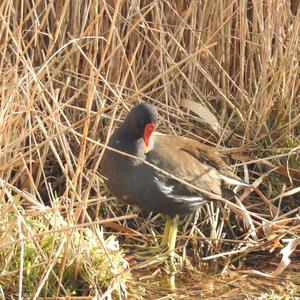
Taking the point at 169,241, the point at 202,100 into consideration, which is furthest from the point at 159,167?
the point at 202,100

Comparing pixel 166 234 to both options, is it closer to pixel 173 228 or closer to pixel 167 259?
pixel 173 228

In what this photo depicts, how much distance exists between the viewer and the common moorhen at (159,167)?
4648 mm

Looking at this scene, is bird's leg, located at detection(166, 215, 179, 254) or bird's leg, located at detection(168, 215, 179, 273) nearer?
bird's leg, located at detection(168, 215, 179, 273)

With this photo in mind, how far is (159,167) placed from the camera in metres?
Answer: 4.75

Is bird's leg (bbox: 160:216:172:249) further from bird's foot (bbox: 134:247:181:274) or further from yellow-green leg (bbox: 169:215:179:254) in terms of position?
bird's foot (bbox: 134:247:181:274)

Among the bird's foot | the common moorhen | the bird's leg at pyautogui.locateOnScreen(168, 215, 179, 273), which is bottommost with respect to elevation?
the bird's foot

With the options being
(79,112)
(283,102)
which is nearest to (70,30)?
(79,112)

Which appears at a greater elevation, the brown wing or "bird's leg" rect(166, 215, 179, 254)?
the brown wing

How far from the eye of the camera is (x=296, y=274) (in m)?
4.69

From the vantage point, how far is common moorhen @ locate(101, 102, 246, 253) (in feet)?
15.3

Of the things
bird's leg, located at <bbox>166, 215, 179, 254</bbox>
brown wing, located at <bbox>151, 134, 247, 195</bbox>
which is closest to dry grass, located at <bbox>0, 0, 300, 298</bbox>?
bird's leg, located at <bbox>166, 215, 179, 254</bbox>

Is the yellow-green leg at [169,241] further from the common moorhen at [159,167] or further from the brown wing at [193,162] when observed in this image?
the brown wing at [193,162]

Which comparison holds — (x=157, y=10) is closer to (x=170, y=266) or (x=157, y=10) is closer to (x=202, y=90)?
(x=202, y=90)

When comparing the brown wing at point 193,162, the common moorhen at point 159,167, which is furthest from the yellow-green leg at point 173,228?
the brown wing at point 193,162
